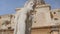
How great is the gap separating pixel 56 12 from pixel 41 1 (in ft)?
8.71

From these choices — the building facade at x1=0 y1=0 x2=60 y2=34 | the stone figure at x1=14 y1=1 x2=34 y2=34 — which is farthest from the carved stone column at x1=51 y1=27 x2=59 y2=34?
the stone figure at x1=14 y1=1 x2=34 y2=34

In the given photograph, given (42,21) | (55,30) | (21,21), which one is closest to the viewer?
(21,21)

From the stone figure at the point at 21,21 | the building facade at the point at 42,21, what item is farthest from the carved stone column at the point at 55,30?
the stone figure at the point at 21,21

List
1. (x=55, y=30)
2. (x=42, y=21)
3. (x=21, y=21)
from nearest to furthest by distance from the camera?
(x=21, y=21) → (x=55, y=30) → (x=42, y=21)

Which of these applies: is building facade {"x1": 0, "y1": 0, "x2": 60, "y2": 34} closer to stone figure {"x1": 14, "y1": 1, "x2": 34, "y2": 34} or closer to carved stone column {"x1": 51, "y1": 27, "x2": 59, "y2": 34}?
carved stone column {"x1": 51, "y1": 27, "x2": 59, "y2": 34}

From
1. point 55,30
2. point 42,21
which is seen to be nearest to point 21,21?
point 55,30

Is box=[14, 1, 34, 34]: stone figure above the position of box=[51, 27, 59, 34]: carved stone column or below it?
above

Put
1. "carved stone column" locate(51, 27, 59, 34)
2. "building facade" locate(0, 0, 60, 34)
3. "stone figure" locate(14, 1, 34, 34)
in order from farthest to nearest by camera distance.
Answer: "building facade" locate(0, 0, 60, 34) < "carved stone column" locate(51, 27, 59, 34) < "stone figure" locate(14, 1, 34, 34)

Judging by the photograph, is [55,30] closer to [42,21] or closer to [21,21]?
[42,21]

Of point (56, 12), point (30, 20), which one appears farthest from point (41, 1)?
point (30, 20)

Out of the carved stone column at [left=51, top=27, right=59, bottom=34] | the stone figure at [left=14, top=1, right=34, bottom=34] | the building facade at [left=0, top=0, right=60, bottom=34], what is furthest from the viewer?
the building facade at [left=0, top=0, right=60, bottom=34]

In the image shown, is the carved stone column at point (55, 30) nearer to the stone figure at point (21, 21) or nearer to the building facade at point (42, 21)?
the building facade at point (42, 21)

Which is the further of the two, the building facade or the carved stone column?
the building facade

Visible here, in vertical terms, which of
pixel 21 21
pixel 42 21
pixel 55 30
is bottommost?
pixel 55 30
